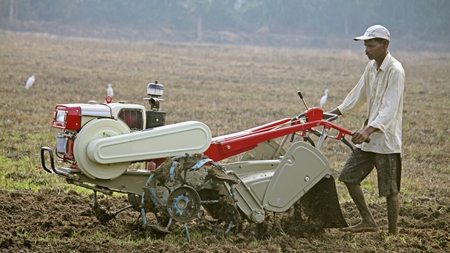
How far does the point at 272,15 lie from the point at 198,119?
2335 inches

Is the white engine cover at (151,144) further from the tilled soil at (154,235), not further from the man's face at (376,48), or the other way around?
the man's face at (376,48)

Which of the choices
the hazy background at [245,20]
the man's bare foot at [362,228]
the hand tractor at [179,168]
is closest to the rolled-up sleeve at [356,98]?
the hand tractor at [179,168]

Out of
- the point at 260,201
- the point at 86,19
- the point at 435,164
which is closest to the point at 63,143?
the point at 260,201

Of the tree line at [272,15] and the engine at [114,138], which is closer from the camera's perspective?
the engine at [114,138]

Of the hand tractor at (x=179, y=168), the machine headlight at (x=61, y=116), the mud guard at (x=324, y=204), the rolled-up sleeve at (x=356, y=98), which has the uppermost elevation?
the rolled-up sleeve at (x=356, y=98)

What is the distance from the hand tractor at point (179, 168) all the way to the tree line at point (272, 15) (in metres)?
56.3

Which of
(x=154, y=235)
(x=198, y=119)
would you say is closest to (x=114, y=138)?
(x=154, y=235)

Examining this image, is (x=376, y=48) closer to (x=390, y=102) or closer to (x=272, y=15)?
(x=390, y=102)

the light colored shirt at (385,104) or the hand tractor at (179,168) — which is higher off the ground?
the light colored shirt at (385,104)

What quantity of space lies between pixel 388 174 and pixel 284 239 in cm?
111

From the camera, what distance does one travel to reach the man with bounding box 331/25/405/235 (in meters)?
5.27

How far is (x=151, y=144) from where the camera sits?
15.6 ft

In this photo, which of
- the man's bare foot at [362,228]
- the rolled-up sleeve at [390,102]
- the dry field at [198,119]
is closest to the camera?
the dry field at [198,119]

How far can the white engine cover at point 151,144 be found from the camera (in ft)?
15.0
